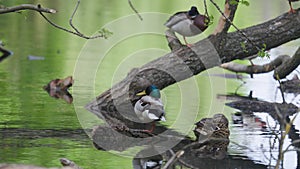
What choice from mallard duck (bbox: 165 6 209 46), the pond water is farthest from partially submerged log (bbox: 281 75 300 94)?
mallard duck (bbox: 165 6 209 46)

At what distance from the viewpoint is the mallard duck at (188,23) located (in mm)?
9430

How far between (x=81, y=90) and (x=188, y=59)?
1.85 metres

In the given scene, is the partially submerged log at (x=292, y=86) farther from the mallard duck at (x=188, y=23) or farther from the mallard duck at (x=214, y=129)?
the mallard duck at (x=214, y=129)

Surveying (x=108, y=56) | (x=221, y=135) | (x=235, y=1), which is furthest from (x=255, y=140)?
(x=108, y=56)

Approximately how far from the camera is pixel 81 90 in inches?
418

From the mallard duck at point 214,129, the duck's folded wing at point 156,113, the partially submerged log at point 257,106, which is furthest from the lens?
the partially submerged log at point 257,106

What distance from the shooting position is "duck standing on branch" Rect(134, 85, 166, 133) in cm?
820

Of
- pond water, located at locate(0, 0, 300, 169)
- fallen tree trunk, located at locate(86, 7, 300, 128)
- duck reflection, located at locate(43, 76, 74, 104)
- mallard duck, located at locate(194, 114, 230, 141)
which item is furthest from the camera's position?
duck reflection, located at locate(43, 76, 74, 104)

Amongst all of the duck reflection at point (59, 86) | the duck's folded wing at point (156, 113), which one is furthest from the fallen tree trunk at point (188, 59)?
the duck reflection at point (59, 86)

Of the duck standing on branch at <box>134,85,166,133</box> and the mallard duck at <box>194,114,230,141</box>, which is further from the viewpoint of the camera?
the duck standing on branch at <box>134,85,166,133</box>

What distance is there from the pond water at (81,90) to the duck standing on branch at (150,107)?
14.2 inches

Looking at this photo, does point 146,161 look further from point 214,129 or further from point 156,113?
point 156,113

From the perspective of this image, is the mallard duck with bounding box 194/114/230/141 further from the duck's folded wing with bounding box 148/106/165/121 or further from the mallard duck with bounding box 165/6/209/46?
the mallard duck with bounding box 165/6/209/46

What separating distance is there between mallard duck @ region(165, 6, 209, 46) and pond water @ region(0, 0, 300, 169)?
2.72 feet
